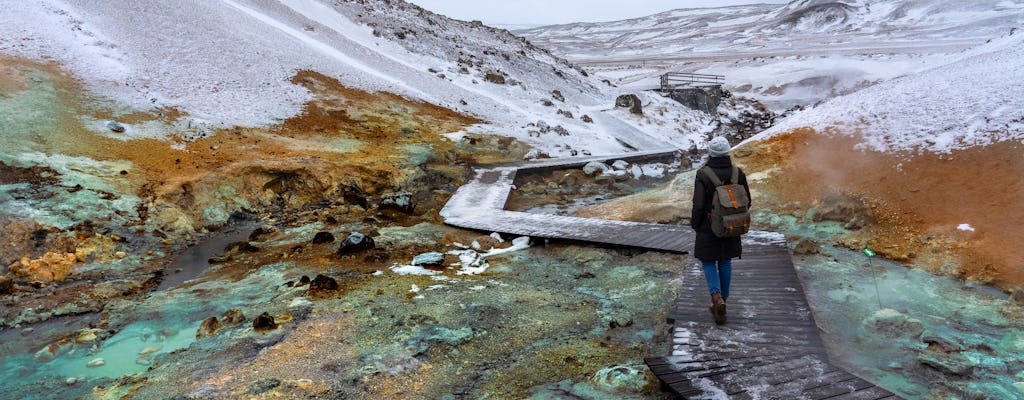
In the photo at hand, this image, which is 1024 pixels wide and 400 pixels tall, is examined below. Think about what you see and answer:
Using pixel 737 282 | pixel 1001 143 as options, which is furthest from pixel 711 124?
pixel 737 282

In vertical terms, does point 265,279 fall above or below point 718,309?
below

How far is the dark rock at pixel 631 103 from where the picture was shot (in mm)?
26359

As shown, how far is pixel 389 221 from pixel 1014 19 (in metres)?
79.8

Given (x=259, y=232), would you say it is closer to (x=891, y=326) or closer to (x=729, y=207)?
(x=729, y=207)

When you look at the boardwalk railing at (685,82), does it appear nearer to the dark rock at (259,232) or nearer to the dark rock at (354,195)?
the dark rock at (354,195)

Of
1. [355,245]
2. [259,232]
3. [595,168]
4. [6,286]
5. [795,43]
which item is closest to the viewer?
[6,286]

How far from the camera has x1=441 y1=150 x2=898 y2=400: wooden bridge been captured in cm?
420

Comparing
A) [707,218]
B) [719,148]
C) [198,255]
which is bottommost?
[198,255]

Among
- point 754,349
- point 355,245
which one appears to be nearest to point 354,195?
point 355,245

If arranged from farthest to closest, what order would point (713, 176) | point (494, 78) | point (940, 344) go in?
point (494, 78), point (940, 344), point (713, 176)

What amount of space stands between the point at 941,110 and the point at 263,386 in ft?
38.8

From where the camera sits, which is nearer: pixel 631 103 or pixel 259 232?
pixel 259 232

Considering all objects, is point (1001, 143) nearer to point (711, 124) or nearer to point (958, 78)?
point (958, 78)

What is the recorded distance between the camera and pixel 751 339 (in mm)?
5078
